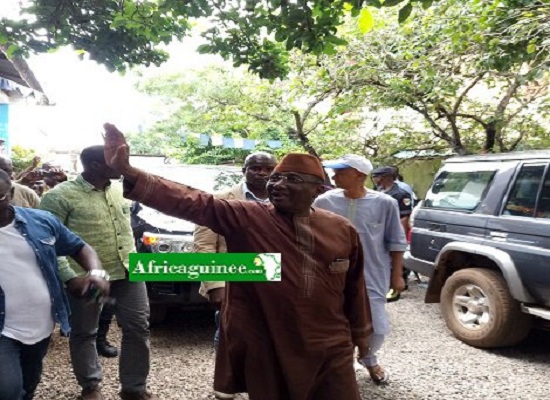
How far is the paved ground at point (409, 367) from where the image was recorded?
366cm

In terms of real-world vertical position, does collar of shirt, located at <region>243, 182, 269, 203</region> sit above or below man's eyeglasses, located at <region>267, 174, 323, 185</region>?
below

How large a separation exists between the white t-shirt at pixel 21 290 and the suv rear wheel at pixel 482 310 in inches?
147

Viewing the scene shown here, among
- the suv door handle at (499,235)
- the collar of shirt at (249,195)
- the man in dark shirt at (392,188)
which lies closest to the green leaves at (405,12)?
the collar of shirt at (249,195)

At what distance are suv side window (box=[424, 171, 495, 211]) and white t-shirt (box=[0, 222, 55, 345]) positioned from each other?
4080mm

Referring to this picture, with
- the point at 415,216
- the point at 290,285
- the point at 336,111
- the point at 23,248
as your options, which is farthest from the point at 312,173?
the point at 336,111

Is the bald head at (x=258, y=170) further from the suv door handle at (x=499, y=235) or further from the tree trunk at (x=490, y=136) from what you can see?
the tree trunk at (x=490, y=136)

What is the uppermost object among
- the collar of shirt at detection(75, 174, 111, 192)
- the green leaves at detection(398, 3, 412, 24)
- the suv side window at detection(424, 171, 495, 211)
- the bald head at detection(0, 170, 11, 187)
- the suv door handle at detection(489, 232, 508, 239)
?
the green leaves at detection(398, 3, 412, 24)

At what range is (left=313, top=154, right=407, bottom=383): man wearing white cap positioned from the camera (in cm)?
366

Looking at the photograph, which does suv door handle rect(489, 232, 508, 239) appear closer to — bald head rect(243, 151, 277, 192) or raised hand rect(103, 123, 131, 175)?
bald head rect(243, 151, 277, 192)

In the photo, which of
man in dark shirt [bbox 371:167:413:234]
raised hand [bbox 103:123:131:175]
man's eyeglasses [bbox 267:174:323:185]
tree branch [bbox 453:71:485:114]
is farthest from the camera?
tree branch [bbox 453:71:485:114]

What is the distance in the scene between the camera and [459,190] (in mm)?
5293

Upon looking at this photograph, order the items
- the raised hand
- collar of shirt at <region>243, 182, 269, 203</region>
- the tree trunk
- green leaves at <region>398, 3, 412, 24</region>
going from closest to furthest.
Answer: the raised hand
green leaves at <region>398, 3, 412, 24</region>
collar of shirt at <region>243, 182, 269, 203</region>
the tree trunk

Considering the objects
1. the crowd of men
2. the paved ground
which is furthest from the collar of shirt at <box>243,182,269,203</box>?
the paved ground

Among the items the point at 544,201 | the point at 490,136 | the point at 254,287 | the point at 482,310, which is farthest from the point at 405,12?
the point at 490,136
